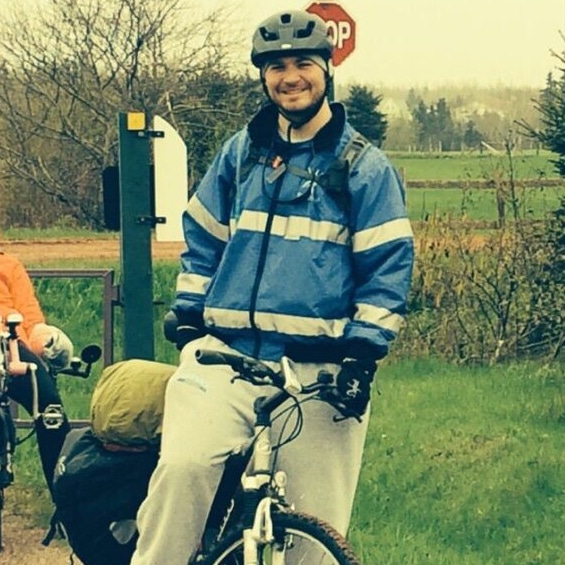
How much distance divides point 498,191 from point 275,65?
9.05 metres

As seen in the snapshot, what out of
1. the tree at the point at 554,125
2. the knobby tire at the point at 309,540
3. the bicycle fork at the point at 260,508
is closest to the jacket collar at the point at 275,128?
the bicycle fork at the point at 260,508

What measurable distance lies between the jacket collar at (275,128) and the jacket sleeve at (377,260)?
6.0 inches

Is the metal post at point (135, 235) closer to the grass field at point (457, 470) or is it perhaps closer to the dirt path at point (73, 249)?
the grass field at point (457, 470)

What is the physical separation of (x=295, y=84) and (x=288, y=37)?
0.15 metres

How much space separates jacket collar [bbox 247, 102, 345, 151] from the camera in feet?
15.8

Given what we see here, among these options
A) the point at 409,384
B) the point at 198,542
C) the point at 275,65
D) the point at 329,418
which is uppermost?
the point at 275,65

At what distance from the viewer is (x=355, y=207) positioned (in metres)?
4.68

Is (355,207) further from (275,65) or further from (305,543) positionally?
(305,543)

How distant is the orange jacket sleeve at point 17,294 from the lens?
7184 mm

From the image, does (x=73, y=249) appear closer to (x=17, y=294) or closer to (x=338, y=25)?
(x=338, y=25)

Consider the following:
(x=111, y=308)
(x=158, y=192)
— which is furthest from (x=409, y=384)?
(x=158, y=192)

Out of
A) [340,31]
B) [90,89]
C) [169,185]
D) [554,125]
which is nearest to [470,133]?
[90,89]

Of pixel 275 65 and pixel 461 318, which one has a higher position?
pixel 275 65

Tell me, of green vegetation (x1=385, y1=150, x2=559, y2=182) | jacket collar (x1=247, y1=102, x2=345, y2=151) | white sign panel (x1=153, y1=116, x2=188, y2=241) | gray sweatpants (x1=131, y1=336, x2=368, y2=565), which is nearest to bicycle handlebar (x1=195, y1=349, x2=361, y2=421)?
gray sweatpants (x1=131, y1=336, x2=368, y2=565)
